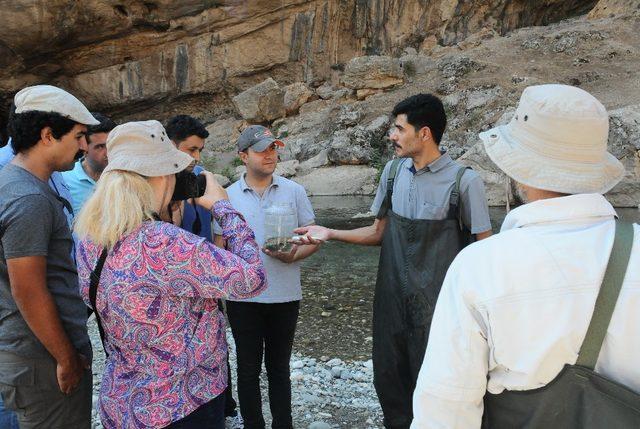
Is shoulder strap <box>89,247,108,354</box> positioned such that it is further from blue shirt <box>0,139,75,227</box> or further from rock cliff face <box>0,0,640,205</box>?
rock cliff face <box>0,0,640,205</box>

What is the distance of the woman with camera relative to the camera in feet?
6.17

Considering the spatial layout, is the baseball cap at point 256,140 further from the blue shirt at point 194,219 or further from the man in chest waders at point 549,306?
the man in chest waders at point 549,306

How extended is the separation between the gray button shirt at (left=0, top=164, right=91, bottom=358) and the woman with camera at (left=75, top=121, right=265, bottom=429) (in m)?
0.19

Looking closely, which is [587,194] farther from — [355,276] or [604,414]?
[355,276]

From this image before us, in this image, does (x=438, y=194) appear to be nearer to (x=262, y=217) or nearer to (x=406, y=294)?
(x=406, y=294)

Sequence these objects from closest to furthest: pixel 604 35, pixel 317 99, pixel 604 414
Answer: pixel 604 414, pixel 604 35, pixel 317 99

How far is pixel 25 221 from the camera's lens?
202 cm

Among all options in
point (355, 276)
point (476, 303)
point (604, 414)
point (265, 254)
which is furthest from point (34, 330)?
point (355, 276)

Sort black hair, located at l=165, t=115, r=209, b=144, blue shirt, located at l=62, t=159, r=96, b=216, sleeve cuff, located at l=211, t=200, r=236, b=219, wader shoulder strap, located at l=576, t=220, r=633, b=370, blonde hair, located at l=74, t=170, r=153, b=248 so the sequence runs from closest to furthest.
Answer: wader shoulder strap, located at l=576, t=220, r=633, b=370, blonde hair, located at l=74, t=170, r=153, b=248, sleeve cuff, located at l=211, t=200, r=236, b=219, blue shirt, located at l=62, t=159, r=96, b=216, black hair, located at l=165, t=115, r=209, b=144

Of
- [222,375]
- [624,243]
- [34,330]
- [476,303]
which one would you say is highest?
[624,243]

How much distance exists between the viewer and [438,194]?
2.91 m

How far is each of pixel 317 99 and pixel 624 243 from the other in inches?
982

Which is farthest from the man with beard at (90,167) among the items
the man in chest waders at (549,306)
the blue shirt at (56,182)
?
the man in chest waders at (549,306)

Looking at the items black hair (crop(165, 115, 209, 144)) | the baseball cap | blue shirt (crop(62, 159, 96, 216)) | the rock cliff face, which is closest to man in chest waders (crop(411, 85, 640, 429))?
the baseball cap
